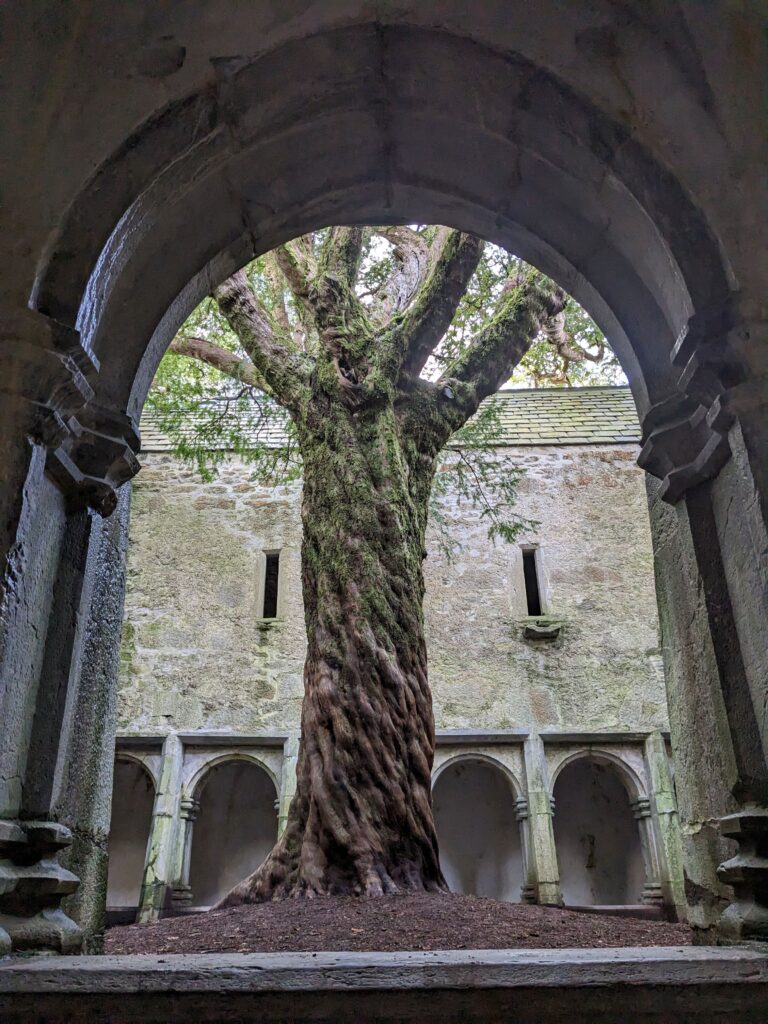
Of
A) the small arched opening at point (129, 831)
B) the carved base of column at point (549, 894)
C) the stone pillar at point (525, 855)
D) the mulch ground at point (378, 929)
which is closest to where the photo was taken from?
the mulch ground at point (378, 929)

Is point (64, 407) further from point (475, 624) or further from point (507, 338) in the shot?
point (475, 624)

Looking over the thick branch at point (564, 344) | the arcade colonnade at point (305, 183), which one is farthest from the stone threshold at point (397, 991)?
the thick branch at point (564, 344)

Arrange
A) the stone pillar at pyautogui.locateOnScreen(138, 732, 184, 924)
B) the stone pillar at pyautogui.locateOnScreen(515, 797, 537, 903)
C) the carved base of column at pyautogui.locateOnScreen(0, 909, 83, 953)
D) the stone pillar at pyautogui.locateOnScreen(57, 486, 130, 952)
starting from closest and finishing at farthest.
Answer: the carved base of column at pyautogui.locateOnScreen(0, 909, 83, 953) < the stone pillar at pyautogui.locateOnScreen(57, 486, 130, 952) < the stone pillar at pyautogui.locateOnScreen(138, 732, 184, 924) < the stone pillar at pyautogui.locateOnScreen(515, 797, 537, 903)

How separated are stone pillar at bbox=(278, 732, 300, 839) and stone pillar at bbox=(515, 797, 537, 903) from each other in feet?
7.40

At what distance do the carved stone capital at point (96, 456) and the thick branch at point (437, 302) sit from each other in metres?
3.23

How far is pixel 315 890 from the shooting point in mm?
3514

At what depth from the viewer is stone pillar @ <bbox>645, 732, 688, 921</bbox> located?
753 centimetres

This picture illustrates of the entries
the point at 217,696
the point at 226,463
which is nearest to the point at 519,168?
the point at 217,696

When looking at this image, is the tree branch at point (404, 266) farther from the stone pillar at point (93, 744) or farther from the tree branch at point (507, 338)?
the stone pillar at point (93, 744)

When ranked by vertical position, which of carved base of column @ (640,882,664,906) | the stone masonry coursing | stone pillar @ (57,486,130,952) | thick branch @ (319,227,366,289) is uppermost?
thick branch @ (319,227,366,289)

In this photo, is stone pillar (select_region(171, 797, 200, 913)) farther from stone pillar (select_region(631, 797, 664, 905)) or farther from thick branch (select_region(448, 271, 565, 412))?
thick branch (select_region(448, 271, 565, 412))

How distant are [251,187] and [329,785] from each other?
265 centimetres

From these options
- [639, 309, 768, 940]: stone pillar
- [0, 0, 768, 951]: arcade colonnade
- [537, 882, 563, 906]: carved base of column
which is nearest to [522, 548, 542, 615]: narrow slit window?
[537, 882, 563, 906]: carved base of column

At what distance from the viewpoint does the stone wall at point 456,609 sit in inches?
328
